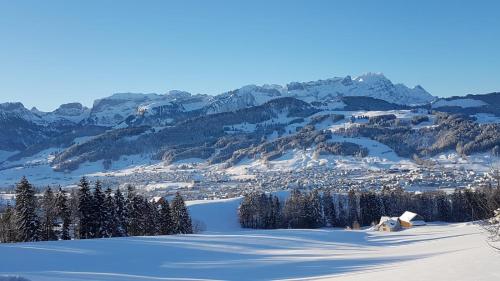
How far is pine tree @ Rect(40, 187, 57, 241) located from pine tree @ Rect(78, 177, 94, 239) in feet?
8.02

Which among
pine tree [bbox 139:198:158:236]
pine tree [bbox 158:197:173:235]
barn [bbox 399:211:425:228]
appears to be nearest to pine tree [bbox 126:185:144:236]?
pine tree [bbox 139:198:158:236]

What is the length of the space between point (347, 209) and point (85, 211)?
6015 cm

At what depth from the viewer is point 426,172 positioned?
182 m

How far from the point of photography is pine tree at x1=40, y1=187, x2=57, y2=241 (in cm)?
4656

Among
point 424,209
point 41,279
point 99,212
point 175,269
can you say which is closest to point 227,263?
point 175,269

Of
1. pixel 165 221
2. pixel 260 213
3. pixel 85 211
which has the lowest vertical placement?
pixel 260 213

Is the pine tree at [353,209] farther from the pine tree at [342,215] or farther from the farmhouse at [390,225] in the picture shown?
the farmhouse at [390,225]

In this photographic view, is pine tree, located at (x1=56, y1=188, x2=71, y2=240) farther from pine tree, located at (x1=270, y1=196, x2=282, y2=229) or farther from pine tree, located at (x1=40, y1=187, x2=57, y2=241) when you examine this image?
pine tree, located at (x1=270, y1=196, x2=282, y2=229)

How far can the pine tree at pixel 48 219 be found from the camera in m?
46.6

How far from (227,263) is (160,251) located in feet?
20.0

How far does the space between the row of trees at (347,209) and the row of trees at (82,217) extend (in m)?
37.4

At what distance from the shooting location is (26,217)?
43.8 metres

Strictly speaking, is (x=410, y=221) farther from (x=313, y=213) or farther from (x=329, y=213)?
(x=329, y=213)

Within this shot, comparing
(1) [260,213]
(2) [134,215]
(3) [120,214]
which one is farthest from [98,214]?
(1) [260,213]
